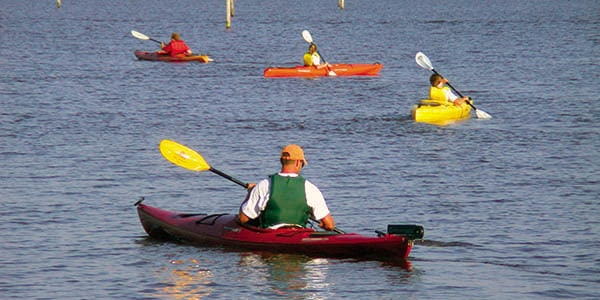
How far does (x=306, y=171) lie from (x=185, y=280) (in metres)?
8.52

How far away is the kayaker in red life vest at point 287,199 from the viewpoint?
1390cm

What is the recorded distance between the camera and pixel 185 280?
13914mm

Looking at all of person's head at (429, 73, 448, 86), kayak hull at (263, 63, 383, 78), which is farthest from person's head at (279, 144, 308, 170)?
kayak hull at (263, 63, 383, 78)

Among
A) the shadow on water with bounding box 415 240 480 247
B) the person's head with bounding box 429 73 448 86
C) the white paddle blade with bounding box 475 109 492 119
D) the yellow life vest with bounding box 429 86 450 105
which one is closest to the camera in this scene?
the shadow on water with bounding box 415 240 480 247

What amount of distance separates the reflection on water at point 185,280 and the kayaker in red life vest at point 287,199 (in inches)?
31.4

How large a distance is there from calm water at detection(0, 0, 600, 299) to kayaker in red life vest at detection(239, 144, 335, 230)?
1.61 ft

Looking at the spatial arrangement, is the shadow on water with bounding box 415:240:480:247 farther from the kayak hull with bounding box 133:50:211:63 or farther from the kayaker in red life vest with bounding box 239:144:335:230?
the kayak hull with bounding box 133:50:211:63

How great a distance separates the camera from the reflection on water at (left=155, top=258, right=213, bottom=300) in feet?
43.5

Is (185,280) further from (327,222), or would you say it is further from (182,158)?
(182,158)

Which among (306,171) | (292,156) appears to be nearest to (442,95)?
(306,171)

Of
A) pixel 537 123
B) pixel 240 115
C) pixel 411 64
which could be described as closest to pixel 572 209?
pixel 537 123

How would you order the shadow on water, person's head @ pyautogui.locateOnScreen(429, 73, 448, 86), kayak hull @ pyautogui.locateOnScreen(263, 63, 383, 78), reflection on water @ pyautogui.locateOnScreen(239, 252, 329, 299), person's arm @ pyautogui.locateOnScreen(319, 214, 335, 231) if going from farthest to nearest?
kayak hull @ pyautogui.locateOnScreen(263, 63, 383, 78) → person's head @ pyautogui.locateOnScreen(429, 73, 448, 86) → the shadow on water → person's arm @ pyautogui.locateOnScreen(319, 214, 335, 231) → reflection on water @ pyautogui.locateOnScreen(239, 252, 329, 299)

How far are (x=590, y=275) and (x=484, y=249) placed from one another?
64.9 inches

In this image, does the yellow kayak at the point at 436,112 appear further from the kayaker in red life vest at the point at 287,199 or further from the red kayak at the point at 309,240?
the kayaker in red life vest at the point at 287,199
